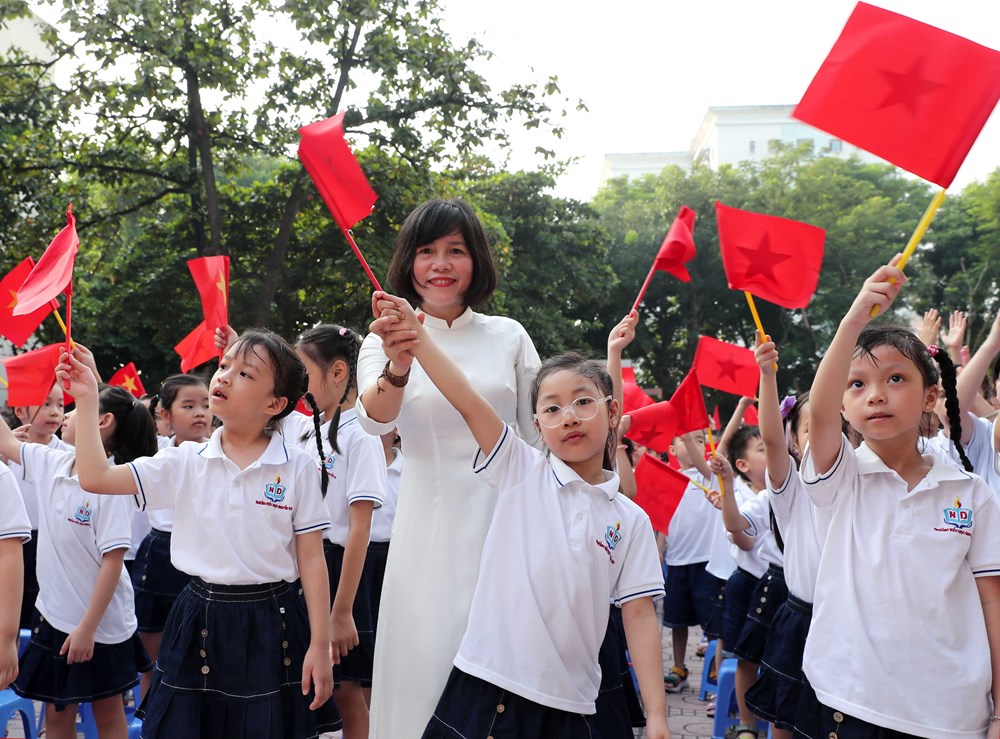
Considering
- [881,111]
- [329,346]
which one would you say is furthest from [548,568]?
[329,346]

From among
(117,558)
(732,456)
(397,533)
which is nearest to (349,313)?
(732,456)

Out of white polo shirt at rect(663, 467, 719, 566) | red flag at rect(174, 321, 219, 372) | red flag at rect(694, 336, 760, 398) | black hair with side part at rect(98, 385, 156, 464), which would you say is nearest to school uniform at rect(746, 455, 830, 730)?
red flag at rect(694, 336, 760, 398)

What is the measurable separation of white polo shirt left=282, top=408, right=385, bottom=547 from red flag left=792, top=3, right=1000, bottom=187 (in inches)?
74.6

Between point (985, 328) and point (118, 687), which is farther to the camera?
point (985, 328)

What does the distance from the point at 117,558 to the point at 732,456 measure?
361cm

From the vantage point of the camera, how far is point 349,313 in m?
14.4

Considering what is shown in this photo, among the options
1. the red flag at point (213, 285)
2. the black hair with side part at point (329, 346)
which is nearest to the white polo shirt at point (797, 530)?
the black hair with side part at point (329, 346)

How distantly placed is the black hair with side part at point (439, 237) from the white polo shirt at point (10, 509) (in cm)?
128

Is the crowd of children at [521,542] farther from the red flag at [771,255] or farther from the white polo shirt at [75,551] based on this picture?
the red flag at [771,255]

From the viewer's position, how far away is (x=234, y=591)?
2896 mm

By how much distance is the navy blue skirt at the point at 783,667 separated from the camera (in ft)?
11.9

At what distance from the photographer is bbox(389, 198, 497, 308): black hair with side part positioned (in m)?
2.75

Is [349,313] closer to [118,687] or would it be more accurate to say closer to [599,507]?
[118,687]

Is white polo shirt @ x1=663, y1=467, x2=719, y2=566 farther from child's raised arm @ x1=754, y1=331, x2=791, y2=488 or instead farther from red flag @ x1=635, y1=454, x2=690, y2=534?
child's raised arm @ x1=754, y1=331, x2=791, y2=488
